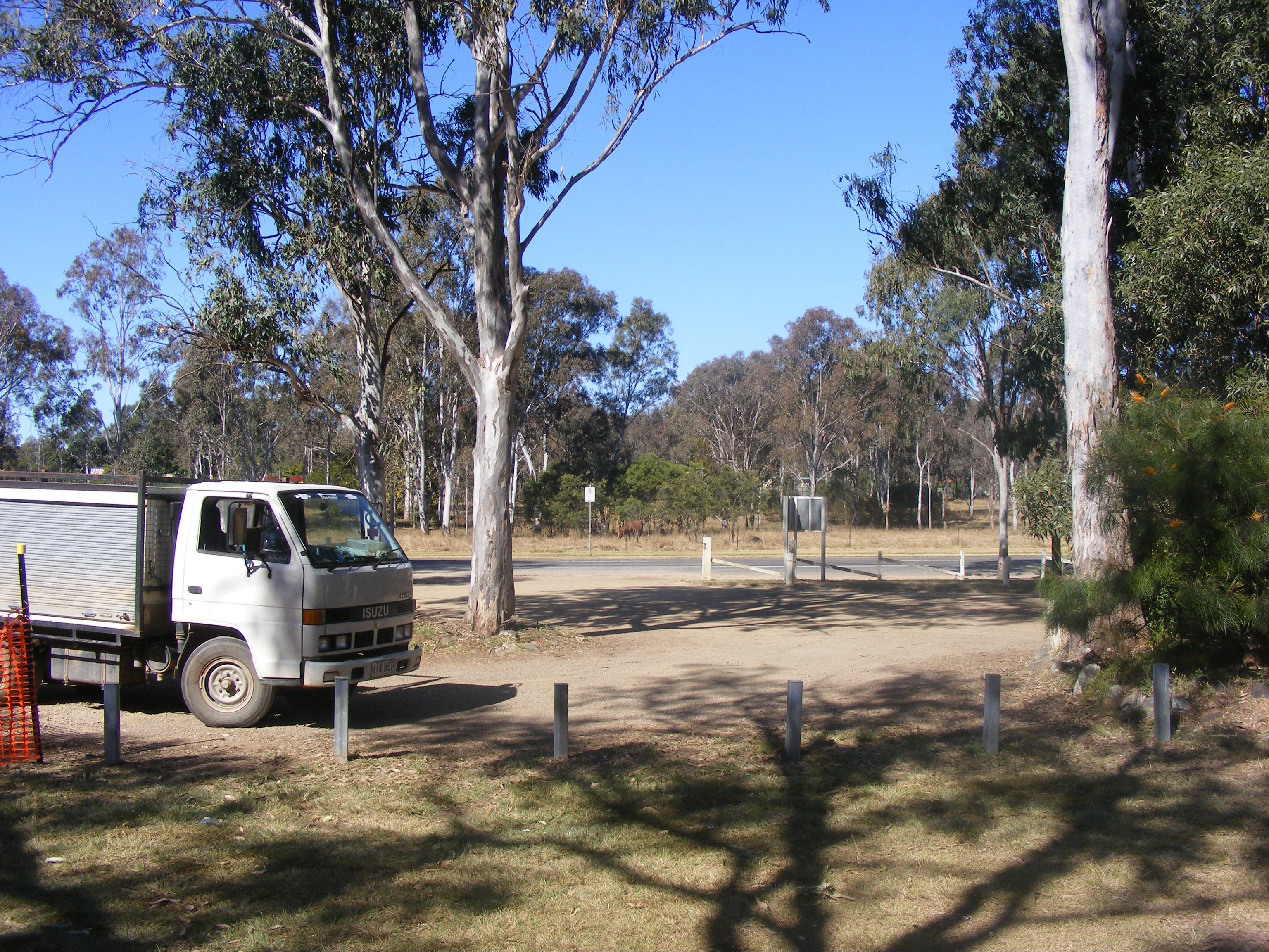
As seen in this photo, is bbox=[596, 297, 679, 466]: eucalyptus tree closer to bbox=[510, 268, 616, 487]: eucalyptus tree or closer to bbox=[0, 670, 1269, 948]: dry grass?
bbox=[510, 268, 616, 487]: eucalyptus tree

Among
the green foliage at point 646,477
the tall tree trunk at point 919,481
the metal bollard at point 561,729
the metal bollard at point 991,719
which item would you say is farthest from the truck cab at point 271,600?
the tall tree trunk at point 919,481

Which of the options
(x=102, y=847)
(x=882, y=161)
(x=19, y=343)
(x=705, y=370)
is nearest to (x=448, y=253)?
(x=882, y=161)

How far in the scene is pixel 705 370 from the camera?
71.4 meters

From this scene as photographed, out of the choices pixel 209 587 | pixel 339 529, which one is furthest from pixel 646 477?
pixel 209 587

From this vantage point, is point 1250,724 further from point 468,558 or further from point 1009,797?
point 468,558

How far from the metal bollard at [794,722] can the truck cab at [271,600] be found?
11.8ft

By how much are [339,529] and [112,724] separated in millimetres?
2472

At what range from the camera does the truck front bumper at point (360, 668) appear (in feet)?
27.5

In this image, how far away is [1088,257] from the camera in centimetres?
1157

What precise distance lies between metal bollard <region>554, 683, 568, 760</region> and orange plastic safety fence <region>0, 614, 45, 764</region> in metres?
3.96

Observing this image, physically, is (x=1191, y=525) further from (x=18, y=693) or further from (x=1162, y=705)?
(x=18, y=693)

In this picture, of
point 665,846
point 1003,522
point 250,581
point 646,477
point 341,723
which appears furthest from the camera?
point 646,477

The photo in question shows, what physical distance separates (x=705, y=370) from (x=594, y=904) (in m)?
67.1

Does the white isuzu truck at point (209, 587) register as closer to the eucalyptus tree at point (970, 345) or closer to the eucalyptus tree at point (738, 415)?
the eucalyptus tree at point (970, 345)
